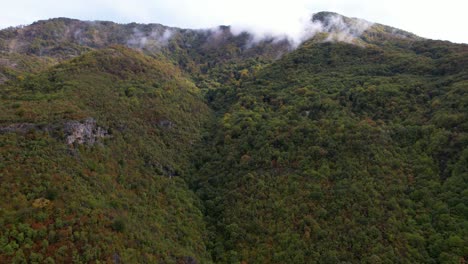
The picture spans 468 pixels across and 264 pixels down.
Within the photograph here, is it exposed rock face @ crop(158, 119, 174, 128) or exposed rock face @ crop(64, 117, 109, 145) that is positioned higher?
exposed rock face @ crop(64, 117, 109, 145)

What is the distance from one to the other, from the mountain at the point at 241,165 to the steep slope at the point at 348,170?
25 centimetres

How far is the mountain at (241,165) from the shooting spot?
41.7 metres

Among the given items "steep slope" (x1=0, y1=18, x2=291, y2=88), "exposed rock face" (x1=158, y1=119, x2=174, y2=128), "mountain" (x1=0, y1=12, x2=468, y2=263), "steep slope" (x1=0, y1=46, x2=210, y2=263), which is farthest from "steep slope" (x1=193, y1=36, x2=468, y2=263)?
"steep slope" (x1=0, y1=18, x2=291, y2=88)

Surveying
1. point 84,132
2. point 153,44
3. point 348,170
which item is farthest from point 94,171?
point 153,44

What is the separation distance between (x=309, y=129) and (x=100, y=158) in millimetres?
40437

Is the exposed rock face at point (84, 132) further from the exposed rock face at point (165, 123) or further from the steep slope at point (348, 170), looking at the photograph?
the steep slope at point (348, 170)

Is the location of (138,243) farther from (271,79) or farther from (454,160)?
(271,79)

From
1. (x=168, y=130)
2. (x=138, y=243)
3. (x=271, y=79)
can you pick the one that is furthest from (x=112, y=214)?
(x=271, y=79)

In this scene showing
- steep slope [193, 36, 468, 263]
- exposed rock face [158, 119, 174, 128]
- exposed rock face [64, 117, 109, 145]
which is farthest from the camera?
exposed rock face [158, 119, 174, 128]

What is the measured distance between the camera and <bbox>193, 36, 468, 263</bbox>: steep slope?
156 feet

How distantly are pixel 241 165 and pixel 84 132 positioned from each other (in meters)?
28.9

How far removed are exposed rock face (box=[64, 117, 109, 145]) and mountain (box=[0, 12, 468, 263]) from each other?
9.4 inches

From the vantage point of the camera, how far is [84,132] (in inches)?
2179

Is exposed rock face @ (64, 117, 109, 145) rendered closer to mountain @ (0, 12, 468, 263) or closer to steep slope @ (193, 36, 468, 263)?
mountain @ (0, 12, 468, 263)
